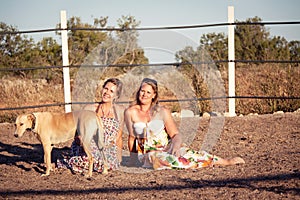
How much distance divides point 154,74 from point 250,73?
9.08 feet

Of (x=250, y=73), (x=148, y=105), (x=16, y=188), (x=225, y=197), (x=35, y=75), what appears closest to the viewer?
(x=225, y=197)

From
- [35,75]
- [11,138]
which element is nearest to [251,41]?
[35,75]

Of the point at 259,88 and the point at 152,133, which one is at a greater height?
the point at 259,88

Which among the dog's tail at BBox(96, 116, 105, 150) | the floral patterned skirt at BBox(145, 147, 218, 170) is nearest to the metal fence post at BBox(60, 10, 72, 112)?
the dog's tail at BBox(96, 116, 105, 150)

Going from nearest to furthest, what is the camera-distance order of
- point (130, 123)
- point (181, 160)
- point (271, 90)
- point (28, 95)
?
point (181, 160) < point (130, 123) < point (271, 90) < point (28, 95)

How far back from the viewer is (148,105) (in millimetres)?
5605

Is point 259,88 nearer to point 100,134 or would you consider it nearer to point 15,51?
point 100,134

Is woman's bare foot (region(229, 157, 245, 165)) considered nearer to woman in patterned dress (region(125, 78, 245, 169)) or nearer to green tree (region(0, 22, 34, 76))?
woman in patterned dress (region(125, 78, 245, 169))

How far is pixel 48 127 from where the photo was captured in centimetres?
538

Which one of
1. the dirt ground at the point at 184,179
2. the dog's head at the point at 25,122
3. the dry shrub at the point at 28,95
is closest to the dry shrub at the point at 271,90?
the dirt ground at the point at 184,179

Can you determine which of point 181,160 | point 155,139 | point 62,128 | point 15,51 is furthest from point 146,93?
point 15,51

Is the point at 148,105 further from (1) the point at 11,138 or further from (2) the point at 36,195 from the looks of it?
(1) the point at 11,138

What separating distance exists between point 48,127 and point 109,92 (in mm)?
751

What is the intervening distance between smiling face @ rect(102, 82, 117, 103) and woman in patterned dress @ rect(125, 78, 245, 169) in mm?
237
